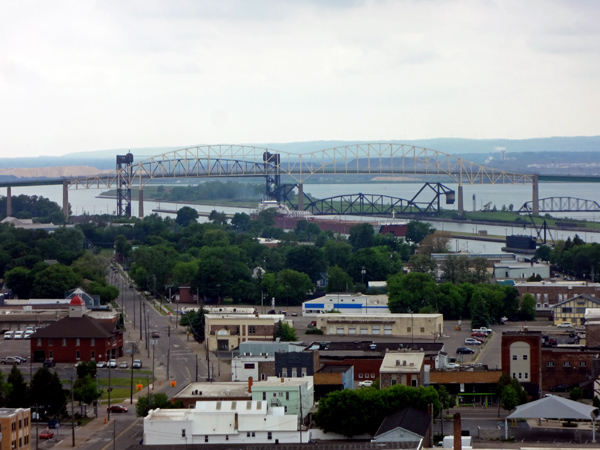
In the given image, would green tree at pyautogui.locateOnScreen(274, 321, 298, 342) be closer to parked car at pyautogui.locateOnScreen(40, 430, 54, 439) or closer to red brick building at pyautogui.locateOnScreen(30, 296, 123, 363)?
red brick building at pyautogui.locateOnScreen(30, 296, 123, 363)

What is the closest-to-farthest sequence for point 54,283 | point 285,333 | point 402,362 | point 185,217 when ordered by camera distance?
point 402,362
point 285,333
point 54,283
point 185,217

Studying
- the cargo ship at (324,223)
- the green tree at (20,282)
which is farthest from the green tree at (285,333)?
the cargo ship at (324,223)

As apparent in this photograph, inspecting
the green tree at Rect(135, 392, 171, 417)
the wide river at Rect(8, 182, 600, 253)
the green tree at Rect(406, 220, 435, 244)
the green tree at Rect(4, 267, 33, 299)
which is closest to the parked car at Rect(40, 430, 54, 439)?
the green tree at Rect(135, 392, 171, 417)

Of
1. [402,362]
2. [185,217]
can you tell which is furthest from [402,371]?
[185,217]

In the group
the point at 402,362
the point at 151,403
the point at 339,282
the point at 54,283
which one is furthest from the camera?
the point at 339,282

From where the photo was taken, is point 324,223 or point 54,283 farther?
point 324,223

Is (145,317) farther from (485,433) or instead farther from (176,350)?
(485,433)

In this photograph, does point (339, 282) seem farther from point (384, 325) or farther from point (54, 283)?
point (54, 283)
